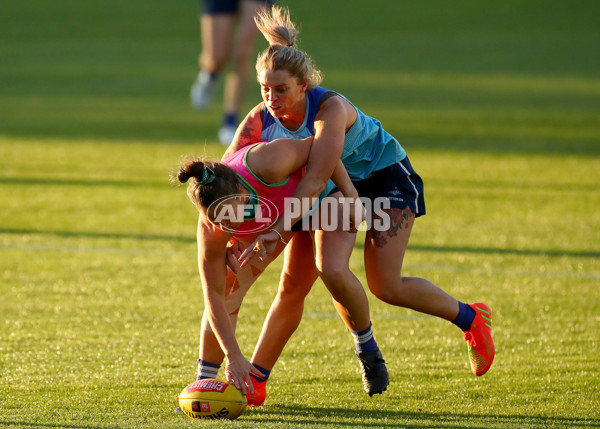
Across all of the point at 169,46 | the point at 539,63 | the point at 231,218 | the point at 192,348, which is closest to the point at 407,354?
the point at 192,348

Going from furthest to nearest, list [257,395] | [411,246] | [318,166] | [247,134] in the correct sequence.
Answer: [411,246] < [247,134] < [257,395] < [318,166]

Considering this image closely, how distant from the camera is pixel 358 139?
14.4 ft

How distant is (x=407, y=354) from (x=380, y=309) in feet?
2.95

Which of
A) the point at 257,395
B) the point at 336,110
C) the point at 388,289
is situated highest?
the point at 336,110

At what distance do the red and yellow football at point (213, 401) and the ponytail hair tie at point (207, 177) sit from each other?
82 centimetres

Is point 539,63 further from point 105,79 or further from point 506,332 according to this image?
point 506,332

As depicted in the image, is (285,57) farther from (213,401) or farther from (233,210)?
(213,401)

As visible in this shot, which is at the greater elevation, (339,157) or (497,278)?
(339,157)

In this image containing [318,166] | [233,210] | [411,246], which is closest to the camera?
[233,210]

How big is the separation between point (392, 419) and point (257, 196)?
40.6 inches

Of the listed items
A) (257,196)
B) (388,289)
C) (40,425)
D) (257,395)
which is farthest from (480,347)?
(40,425)

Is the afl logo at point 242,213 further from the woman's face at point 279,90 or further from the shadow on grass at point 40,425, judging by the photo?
the shadow on grass at point 40,425

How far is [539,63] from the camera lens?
21.8m

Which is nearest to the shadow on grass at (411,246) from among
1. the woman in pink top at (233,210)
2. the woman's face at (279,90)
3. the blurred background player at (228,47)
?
the woman in pink top at (233,210)
